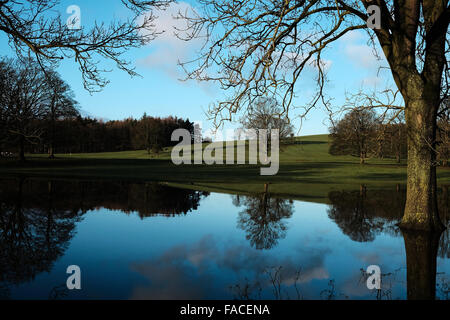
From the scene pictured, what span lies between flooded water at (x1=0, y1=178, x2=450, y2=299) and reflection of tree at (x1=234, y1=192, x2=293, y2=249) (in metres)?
0.03

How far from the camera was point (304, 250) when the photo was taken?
666 centimetres

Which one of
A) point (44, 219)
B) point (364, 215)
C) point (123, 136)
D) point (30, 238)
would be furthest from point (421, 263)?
point (123, 136)

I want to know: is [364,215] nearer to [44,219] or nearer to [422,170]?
[422,170]

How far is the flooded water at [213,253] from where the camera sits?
451 centimetres

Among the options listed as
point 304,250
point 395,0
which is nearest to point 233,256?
point 304,250

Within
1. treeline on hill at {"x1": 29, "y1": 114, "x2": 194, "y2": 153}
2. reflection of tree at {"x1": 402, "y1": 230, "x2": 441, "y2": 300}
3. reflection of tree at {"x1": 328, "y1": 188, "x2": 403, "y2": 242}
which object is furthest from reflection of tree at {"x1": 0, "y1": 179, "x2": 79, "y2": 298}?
treeline on hill at {"x1": 29, "y1": 114, "x2": 194, "y2": 153}

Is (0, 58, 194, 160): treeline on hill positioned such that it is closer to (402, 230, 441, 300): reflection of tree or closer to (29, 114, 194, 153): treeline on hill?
(29, 114, 194, 153): treeline on hill

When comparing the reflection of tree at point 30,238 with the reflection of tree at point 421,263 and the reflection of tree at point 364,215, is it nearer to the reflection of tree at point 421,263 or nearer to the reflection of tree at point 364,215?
the reflection of tree at point 421,263

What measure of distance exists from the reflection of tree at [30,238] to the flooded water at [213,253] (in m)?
0.02

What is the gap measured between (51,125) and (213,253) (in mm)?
49558

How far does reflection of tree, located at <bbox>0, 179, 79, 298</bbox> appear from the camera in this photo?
16.9 ft

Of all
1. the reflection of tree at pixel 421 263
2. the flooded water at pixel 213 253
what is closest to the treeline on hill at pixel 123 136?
the flooded water at pixel 213 253
